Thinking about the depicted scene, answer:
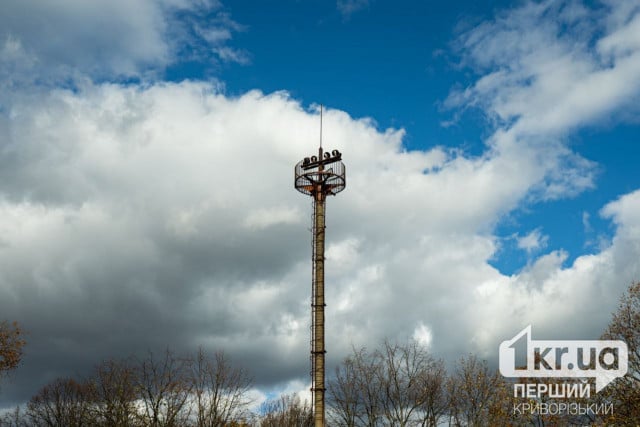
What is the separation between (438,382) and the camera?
214 feet

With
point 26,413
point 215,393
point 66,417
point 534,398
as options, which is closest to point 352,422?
point 215,393

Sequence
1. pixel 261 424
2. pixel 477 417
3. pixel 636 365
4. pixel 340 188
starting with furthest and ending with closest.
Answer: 1. pixel 261 424
2. pixel 477 417
3. pixel 340 188
4. pixel 636 365

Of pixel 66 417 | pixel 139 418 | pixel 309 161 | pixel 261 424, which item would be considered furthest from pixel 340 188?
pixel 66 417

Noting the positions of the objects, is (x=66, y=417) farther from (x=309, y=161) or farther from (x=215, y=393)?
(x=309, y=161)

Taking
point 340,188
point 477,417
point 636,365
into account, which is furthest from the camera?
point 477,417

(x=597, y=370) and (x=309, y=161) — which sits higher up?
(x=309, y=161)

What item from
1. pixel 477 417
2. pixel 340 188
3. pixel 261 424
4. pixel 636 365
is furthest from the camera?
pixel 261 424

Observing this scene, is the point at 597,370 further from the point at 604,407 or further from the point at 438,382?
the point at 438,382

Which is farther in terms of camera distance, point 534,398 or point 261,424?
point 261,424

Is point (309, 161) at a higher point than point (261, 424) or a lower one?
higher

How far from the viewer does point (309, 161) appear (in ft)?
179

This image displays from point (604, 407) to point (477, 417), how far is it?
65.0ft

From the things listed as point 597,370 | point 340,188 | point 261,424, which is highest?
point 340,188

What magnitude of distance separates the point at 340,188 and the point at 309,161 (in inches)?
125
